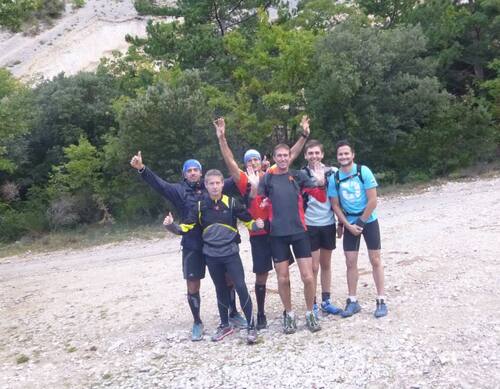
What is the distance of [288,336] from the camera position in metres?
5.45

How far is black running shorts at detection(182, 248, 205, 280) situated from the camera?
5.65 meters

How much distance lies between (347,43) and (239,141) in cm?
532

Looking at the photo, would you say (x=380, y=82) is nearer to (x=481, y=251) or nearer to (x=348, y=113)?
(x=348, y=113)

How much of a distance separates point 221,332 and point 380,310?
1761mm

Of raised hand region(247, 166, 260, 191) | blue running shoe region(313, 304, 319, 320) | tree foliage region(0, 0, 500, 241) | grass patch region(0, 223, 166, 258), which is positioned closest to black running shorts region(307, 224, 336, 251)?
blue running shoe region(313, 304, 319, 320)

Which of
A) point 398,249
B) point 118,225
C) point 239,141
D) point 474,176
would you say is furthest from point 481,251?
point 118,225

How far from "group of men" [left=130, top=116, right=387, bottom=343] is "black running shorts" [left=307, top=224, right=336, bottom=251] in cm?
1

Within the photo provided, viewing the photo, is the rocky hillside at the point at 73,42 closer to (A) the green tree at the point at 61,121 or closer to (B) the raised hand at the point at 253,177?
(A) the green tree at the point at 61,121

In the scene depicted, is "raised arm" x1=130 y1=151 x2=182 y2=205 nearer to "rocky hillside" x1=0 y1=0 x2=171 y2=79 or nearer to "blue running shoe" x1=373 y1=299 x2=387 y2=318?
"blue running shoe" x1=373 y1=299 x2=387 y2=318

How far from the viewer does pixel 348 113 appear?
19.0m

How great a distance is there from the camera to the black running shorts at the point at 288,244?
17.5ft

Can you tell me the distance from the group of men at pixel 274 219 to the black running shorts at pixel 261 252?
1cm

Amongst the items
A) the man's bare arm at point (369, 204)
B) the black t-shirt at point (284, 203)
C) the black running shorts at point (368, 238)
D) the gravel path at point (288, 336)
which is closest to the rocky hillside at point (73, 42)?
the gravel path at point (288, 336)

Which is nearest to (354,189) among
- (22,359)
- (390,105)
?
(22,359)
